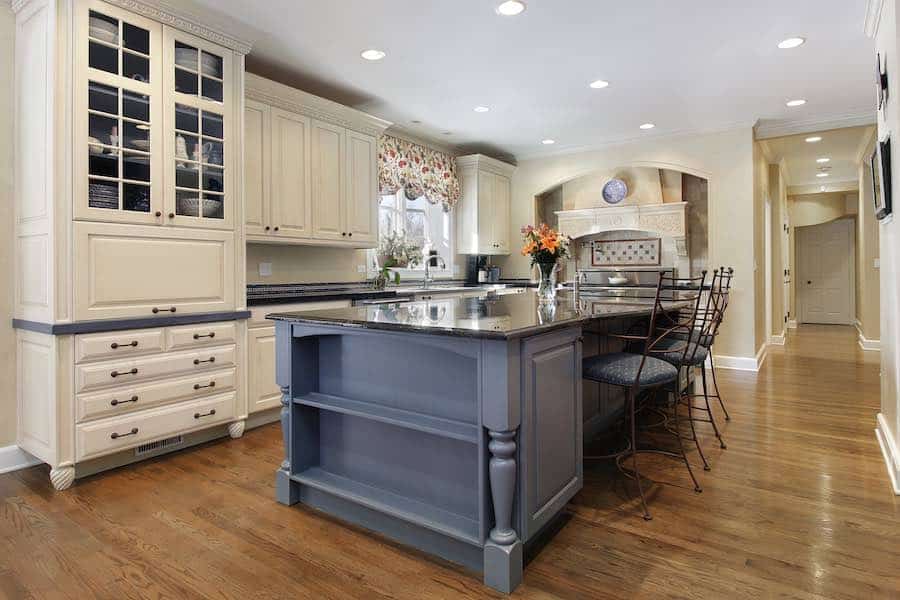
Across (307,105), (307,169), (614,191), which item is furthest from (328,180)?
(614,191)

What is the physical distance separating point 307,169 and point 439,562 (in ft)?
10.4

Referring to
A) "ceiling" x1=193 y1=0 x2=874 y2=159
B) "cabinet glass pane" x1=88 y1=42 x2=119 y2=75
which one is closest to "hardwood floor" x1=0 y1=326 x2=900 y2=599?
"cabinet glass pane" x1=88 y1=42 x2=119 y2=75

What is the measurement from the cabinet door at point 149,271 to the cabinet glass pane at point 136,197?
11cm

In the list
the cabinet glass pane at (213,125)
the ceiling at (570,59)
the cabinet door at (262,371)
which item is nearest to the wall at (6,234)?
the cabinet glass pane at (213,125)

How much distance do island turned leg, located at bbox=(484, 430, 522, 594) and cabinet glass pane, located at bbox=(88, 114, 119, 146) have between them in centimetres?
251

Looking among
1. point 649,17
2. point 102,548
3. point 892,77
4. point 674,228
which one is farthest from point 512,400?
point 674,228

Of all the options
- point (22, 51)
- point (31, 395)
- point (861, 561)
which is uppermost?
point (22, 51)

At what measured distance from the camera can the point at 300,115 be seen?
4.08m

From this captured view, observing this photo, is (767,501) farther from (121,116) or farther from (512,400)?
(121,116)

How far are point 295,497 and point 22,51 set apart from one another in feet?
9.02

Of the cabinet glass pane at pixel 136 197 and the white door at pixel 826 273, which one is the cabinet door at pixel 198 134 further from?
the white door at pixel 826 273

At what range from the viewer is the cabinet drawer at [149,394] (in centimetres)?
269

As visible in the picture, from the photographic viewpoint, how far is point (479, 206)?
6.45 metres

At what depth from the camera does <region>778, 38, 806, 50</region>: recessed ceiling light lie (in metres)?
3.62
